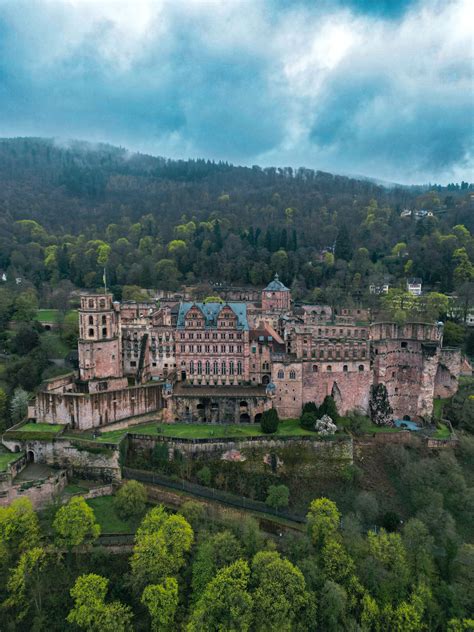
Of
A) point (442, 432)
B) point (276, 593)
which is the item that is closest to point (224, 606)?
point (276, 593)

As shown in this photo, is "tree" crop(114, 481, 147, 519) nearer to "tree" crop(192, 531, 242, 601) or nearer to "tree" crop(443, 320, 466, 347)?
"tree" crop(192, 531, 242, 601)

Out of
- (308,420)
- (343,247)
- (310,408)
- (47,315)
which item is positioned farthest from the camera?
(343,247)

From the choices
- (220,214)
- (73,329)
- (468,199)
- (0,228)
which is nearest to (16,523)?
(73,329)

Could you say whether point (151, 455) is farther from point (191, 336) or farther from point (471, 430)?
point (471, 430)

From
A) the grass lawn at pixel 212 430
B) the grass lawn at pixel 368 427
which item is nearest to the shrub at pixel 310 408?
the grass lawn at pixel 212 430

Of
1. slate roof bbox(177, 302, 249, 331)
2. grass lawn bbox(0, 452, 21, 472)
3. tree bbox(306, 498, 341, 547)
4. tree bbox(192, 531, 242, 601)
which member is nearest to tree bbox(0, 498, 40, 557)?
grass lawn bbox(0, 452, 21, 472)

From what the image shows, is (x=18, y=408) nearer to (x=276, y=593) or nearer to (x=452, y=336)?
(x=276, y=593)
